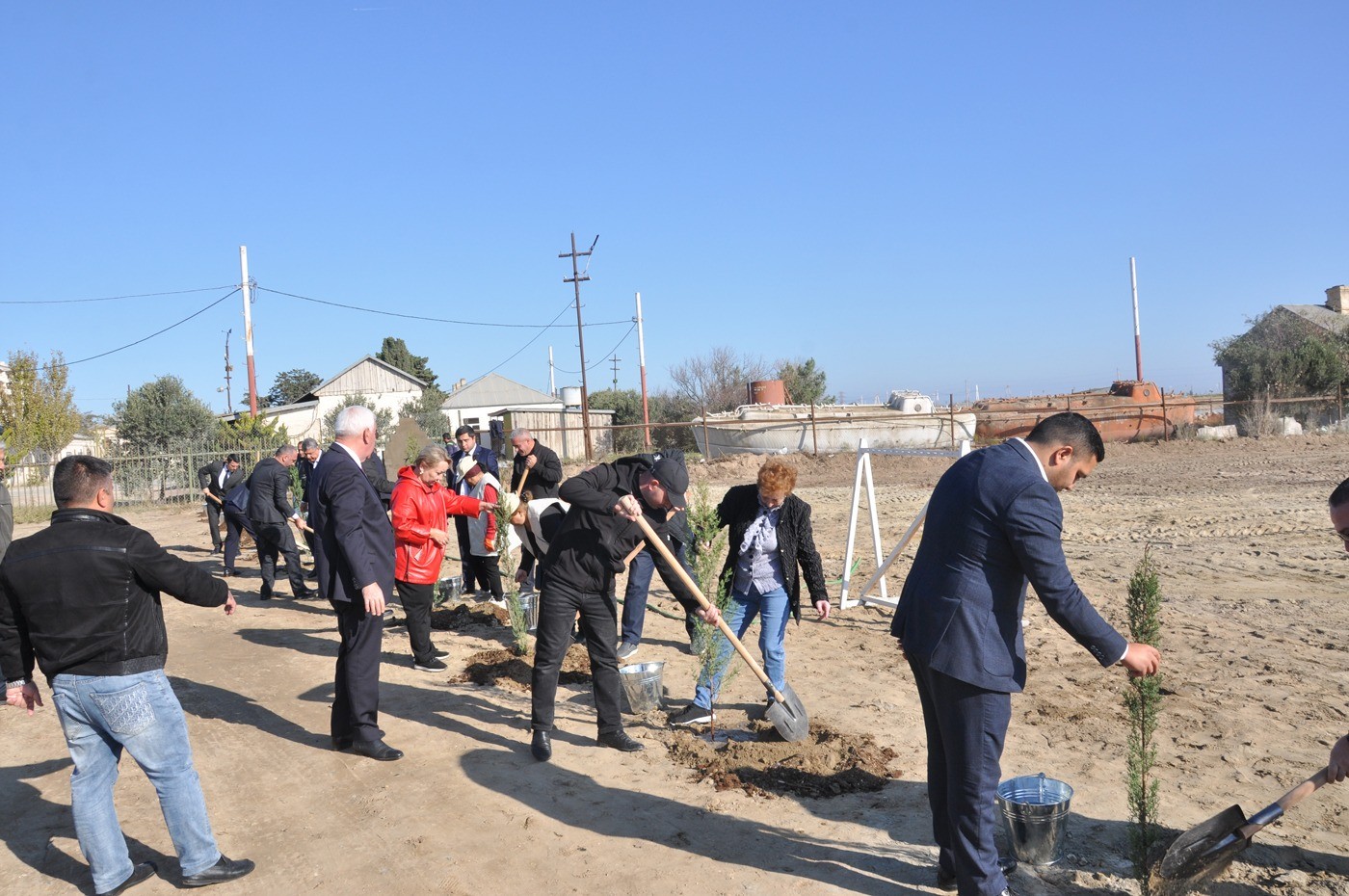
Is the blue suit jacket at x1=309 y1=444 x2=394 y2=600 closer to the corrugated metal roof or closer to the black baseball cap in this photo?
the black baseball cap

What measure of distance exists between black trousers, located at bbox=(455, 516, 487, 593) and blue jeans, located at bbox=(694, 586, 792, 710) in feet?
14.5

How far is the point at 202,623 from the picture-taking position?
408 inches

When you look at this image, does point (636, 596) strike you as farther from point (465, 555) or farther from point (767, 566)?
point (465, 555)

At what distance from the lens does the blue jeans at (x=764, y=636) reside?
6.09 m

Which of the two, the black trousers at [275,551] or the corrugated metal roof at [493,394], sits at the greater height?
the corrugated metal roof at [493,394]

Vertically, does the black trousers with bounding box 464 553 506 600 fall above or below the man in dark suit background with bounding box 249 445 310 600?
below

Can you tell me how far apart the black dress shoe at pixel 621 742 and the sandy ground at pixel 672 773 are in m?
0.07

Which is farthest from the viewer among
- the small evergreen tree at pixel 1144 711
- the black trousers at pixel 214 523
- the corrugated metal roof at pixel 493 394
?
the corrugated metal roof at pixel 493 394

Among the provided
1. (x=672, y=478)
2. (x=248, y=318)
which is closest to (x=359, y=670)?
(x=672, y=478)

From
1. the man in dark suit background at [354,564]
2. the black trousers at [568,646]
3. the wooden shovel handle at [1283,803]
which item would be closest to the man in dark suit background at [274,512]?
the man in dark suit background at [354,564]

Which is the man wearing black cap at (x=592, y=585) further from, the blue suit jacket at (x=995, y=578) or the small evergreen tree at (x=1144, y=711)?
the small evergreen tree at (x=1144, y=711)

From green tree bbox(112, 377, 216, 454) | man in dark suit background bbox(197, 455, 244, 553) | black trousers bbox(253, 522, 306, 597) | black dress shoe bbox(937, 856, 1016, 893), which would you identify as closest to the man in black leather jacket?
black dress shoe bbox(937, 856, 1016, 893)

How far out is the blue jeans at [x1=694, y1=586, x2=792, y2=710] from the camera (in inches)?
240

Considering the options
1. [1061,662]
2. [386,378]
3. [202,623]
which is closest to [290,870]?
[1061,662]
